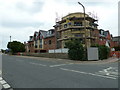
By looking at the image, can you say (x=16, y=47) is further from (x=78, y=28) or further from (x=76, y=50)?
(x=76, y=50)

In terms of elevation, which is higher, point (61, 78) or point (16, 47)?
point (16, 47)

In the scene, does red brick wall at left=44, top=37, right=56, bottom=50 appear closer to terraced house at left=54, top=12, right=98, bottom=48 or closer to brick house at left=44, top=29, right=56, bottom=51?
brick house at left=44, top=29, right=56, bottom=51

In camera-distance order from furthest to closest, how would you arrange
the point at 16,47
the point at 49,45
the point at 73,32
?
the point at 16,47, the point at 49,45, the point at 73,32

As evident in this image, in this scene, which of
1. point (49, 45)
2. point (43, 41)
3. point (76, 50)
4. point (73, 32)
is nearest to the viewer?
point (76, 50)

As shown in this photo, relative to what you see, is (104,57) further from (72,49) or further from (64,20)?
(64,20)

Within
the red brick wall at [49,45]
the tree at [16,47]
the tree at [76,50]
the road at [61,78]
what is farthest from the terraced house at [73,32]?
the road at [61,78]

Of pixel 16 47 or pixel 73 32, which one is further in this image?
pixel 16 47

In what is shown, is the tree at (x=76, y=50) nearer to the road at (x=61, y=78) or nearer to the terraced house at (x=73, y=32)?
the road at (x=61, y=78)

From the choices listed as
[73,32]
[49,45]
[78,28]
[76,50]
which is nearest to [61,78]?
[76,50]

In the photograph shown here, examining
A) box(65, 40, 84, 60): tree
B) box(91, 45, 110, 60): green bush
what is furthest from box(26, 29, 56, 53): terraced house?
box(65, 40, 84, 60): tree

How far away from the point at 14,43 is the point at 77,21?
31457 millimetres

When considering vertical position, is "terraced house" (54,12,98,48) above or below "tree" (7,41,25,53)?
above

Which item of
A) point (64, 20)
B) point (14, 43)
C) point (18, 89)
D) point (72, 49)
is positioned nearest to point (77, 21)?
point (64, 20)

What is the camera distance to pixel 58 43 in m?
48.1
